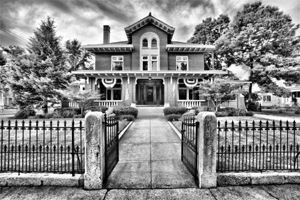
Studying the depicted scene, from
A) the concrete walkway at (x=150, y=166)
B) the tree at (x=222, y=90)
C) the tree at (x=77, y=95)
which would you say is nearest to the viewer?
the concrete walkway at (x=150, y=166)

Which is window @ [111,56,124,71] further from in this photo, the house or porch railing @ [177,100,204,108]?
porch railing @ [177,100,204,108]

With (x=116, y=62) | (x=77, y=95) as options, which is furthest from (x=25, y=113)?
(x=116, y=62)

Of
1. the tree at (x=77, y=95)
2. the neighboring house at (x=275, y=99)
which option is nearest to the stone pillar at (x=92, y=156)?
the tree at (x=77, y=95)

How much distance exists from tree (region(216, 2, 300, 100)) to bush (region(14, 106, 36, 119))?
2477 centimetres

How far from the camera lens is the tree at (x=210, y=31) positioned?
2760 cm

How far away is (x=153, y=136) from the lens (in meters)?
6.83

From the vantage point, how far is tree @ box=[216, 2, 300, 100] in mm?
15930

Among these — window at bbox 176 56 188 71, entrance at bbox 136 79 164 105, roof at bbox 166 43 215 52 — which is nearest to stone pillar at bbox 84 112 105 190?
entrance at bbox 136 79 164 105

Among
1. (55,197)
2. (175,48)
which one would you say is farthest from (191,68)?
(55,197)

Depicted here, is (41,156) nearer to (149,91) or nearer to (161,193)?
(161,193)

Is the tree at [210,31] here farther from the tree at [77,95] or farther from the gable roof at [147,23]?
the tree at [77,95]

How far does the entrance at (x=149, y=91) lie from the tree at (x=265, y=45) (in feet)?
36.1

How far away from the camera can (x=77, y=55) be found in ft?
111

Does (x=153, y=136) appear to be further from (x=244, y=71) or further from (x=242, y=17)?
(x=242, y=17)
